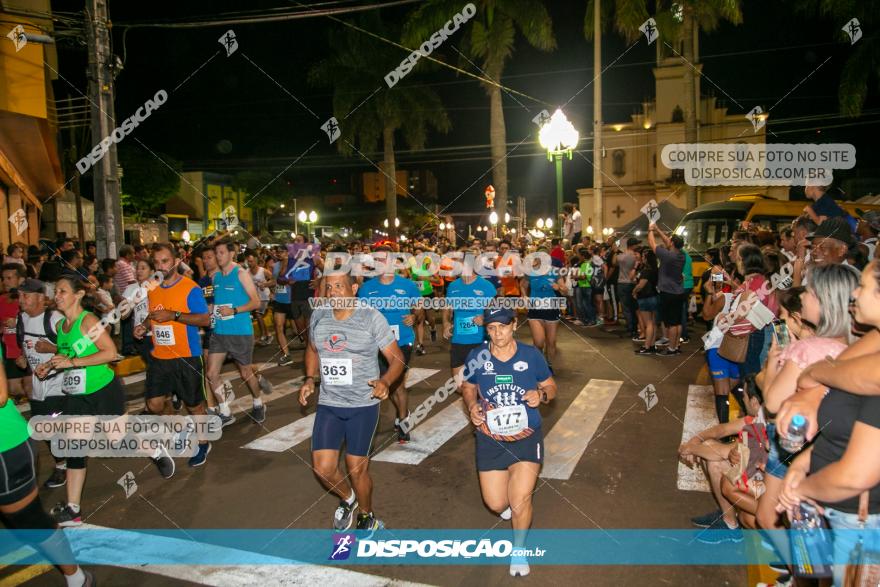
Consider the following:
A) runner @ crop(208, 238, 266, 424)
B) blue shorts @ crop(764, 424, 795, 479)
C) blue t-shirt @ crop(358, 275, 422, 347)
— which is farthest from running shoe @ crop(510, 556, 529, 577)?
runner @ crop(208, 238, 266, 424)

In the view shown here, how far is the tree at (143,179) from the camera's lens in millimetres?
36969

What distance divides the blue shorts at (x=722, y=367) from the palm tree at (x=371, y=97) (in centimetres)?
2349

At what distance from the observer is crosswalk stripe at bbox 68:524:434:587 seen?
3.89 m

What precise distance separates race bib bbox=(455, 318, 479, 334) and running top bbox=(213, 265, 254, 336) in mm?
2583

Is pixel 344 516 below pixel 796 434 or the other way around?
below

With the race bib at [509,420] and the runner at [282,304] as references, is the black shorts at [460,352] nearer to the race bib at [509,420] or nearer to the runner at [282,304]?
the race bib at [509,420]

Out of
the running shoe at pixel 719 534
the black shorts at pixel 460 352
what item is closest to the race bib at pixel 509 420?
the running shoe at pixel 719 534

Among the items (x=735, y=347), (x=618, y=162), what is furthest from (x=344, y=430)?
(x=618, y=162)

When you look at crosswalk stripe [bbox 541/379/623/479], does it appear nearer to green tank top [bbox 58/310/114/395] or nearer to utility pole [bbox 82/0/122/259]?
green tank top [bbox 58/310/114/395]

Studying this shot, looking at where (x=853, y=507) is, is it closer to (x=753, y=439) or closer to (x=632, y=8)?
(x=753, y=439)

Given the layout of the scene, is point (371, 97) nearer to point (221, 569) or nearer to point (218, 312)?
point (218, 312)

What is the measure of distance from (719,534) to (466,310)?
3529 mm

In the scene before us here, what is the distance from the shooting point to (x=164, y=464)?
567 cm

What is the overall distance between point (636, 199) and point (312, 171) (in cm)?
4259
